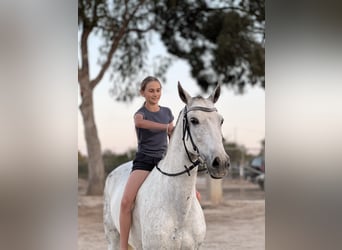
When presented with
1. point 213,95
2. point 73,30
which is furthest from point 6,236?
point 213,95

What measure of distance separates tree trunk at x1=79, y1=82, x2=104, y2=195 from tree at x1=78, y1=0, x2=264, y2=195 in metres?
0.01

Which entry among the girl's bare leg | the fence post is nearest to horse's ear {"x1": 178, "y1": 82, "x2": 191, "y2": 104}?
the girl's bare leg

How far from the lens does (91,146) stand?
5.40 metres

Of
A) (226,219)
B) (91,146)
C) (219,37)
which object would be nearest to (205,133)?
(226,219)

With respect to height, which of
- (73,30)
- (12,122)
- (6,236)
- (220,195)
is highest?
(73,30)

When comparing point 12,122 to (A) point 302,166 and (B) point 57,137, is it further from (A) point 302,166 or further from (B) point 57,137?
(A) point 302,166

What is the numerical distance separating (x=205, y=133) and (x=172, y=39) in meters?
3.96

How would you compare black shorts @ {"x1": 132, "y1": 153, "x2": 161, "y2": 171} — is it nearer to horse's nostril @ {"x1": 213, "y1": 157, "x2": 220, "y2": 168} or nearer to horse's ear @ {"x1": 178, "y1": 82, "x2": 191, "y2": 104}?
horse's ear @ {"x1": 178, "y1": 82, "x2": 191, "y2": 104}

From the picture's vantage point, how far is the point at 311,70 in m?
1.44

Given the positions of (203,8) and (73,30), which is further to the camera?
(203,8)

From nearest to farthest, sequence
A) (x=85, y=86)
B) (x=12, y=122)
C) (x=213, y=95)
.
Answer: (x=12, y=122), (x=213, y=95), (x=85, y=86)

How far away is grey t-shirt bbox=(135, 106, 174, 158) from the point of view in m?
2.00

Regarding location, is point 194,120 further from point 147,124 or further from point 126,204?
point 126,204

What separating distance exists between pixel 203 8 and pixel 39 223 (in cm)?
443
